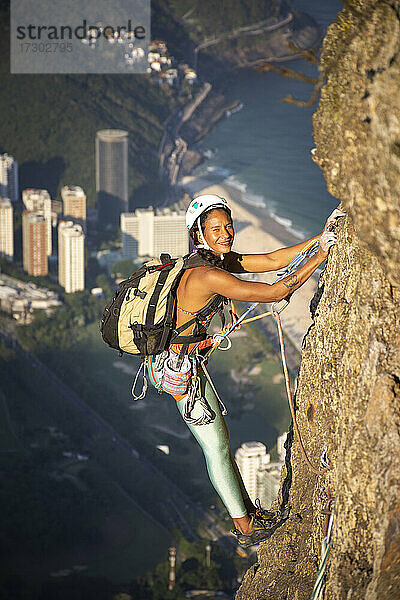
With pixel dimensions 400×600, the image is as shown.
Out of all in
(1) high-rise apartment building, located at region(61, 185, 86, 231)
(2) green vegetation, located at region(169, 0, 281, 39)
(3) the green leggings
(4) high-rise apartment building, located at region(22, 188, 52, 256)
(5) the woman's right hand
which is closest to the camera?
(5) the woman's right hand

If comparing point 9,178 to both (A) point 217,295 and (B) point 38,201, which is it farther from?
(A) point 217,295

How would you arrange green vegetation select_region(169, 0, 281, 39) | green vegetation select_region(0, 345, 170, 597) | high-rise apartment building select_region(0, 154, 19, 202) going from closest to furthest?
green vegetation select_region(0, 345, 170, 597) < high-rise apartment building select_region(0, 154, 19, 202) < green vegetation select_region(169, 0, 281, 39)

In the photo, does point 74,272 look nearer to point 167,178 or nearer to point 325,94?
point 167,178

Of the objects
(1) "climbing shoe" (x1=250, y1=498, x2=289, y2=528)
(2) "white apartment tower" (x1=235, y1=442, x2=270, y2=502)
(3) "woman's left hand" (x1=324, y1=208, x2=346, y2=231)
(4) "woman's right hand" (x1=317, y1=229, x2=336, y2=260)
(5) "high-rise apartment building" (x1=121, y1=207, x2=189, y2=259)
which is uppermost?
(3) "woman's left hand" (x1=324, y1=208, x2=346, y2=231)

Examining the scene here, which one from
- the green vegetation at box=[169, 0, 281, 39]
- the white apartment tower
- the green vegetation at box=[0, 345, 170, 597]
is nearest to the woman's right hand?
the green vegetation at box=[0, 345, 170, 597]

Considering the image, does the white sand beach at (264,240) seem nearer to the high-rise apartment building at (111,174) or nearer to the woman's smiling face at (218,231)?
the high-rise apartment building at (111,174)

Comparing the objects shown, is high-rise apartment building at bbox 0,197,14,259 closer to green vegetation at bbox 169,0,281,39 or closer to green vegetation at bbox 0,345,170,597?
green vegetation at bbox 0,345,170,597

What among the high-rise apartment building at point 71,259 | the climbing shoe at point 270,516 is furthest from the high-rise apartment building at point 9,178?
the climbing shoe at point 270,516

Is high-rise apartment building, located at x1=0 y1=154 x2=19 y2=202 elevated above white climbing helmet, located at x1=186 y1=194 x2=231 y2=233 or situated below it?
below
